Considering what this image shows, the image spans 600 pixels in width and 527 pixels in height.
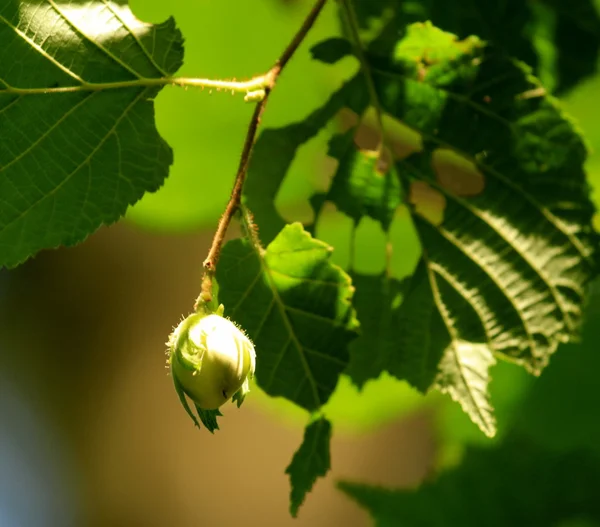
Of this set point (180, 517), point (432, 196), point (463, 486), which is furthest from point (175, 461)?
point (432, 196)

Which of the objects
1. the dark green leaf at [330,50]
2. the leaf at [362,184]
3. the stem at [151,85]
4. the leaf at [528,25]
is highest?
the leaf at [528,25]

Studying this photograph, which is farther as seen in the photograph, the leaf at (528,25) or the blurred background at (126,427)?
the blurred background at (126,427)

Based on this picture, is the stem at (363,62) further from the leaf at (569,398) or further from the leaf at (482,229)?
the leaf at (569,398)

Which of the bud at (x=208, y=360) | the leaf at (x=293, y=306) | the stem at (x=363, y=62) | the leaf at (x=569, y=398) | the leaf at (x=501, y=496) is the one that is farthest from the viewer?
the leaf at (x=569, y=398)

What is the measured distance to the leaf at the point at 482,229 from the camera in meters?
0.73

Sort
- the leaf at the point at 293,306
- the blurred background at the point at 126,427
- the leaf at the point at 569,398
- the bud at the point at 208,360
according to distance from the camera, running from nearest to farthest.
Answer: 1. the bud at the point at 208,360
2. the leaf at the point at 293,306
3. the leaf at the point at 569,398
4. the blurred background at the point at 126,427

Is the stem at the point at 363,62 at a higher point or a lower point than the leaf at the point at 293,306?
higher

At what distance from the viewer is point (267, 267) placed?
64cm

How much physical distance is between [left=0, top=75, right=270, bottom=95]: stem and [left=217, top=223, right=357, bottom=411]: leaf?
12 cm

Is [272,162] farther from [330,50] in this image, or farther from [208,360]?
[208,360]

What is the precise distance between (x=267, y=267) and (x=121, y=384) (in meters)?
2.40

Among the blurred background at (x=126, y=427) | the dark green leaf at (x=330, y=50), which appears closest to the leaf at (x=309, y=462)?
the dark green leaf at (x=330, y=50)

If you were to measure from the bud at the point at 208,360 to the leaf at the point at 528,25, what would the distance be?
0.41 meters

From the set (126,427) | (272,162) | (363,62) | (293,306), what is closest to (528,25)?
(363,62)
